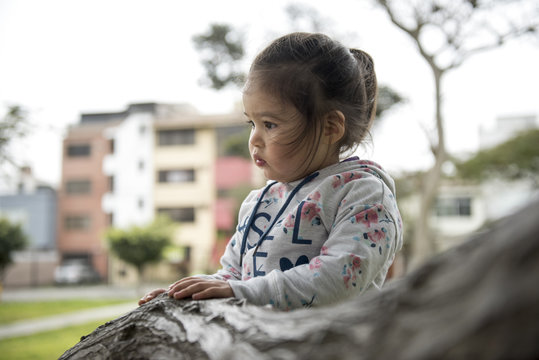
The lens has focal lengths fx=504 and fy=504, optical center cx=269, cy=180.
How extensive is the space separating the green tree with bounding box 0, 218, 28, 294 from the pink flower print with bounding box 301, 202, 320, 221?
17.3 metres

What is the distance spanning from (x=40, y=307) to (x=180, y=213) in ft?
29.7

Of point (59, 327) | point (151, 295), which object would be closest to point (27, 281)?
point (59, 327)

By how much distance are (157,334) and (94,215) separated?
23.7m

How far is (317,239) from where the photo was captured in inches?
44.0

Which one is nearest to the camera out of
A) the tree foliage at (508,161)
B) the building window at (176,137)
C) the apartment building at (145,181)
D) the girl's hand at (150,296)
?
the girl's hand at (150,296)

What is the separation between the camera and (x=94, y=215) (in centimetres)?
2303

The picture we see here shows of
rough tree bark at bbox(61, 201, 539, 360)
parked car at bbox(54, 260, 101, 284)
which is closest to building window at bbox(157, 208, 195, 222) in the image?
parked car at bbox(54, 260, 101, 284)

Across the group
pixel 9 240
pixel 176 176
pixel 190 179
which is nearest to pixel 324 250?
pixel 9 240

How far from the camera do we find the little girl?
980 millimetres

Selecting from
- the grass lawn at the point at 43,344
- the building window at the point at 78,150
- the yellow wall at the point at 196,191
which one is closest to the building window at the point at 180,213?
the yellow wall at the point at 196,191

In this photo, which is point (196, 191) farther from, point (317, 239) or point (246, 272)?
point (317, 239)

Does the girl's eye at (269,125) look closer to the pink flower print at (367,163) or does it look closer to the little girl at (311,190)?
the little girl at (311,190)

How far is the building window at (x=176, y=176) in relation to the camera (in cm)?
2181

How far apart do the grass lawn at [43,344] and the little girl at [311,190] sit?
5796 mm
